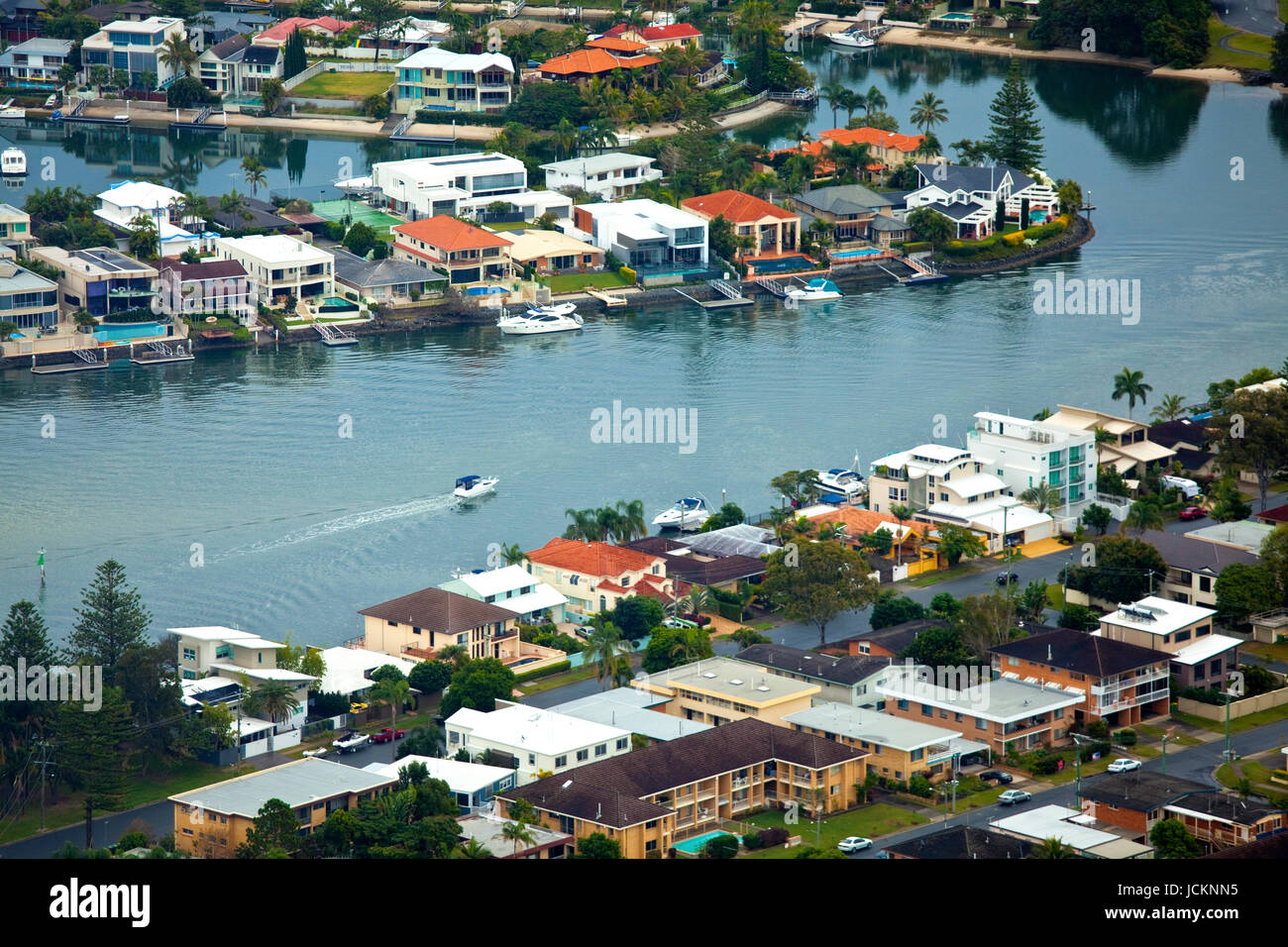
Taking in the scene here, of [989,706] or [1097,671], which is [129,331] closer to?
[989,706]

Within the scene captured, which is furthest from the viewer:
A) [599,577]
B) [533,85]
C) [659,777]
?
A: [533,85]

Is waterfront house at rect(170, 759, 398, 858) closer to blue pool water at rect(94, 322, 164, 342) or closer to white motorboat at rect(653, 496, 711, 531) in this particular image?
white motorboat at rect(653, 496, 711, 531)

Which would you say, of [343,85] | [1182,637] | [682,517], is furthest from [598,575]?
[343,85]

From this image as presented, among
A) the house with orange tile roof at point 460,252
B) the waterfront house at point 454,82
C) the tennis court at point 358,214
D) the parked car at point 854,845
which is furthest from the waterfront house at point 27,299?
the parked car at point 854,845

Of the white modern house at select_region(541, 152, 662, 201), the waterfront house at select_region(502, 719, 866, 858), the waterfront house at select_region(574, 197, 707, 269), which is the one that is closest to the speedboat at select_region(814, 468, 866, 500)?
the waterfront house at select_region(502, 719, 866, 858)

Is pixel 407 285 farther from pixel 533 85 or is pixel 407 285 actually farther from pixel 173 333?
pixel 533 85

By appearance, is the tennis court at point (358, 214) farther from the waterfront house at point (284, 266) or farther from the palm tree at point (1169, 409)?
the palm tree at point (1169, 409)

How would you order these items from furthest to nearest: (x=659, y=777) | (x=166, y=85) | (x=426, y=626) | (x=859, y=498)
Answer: (x=166, y=85), (x=859, y=498), (x=426, y=626), (x=659, y=777)

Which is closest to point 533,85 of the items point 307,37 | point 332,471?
point 307,37
